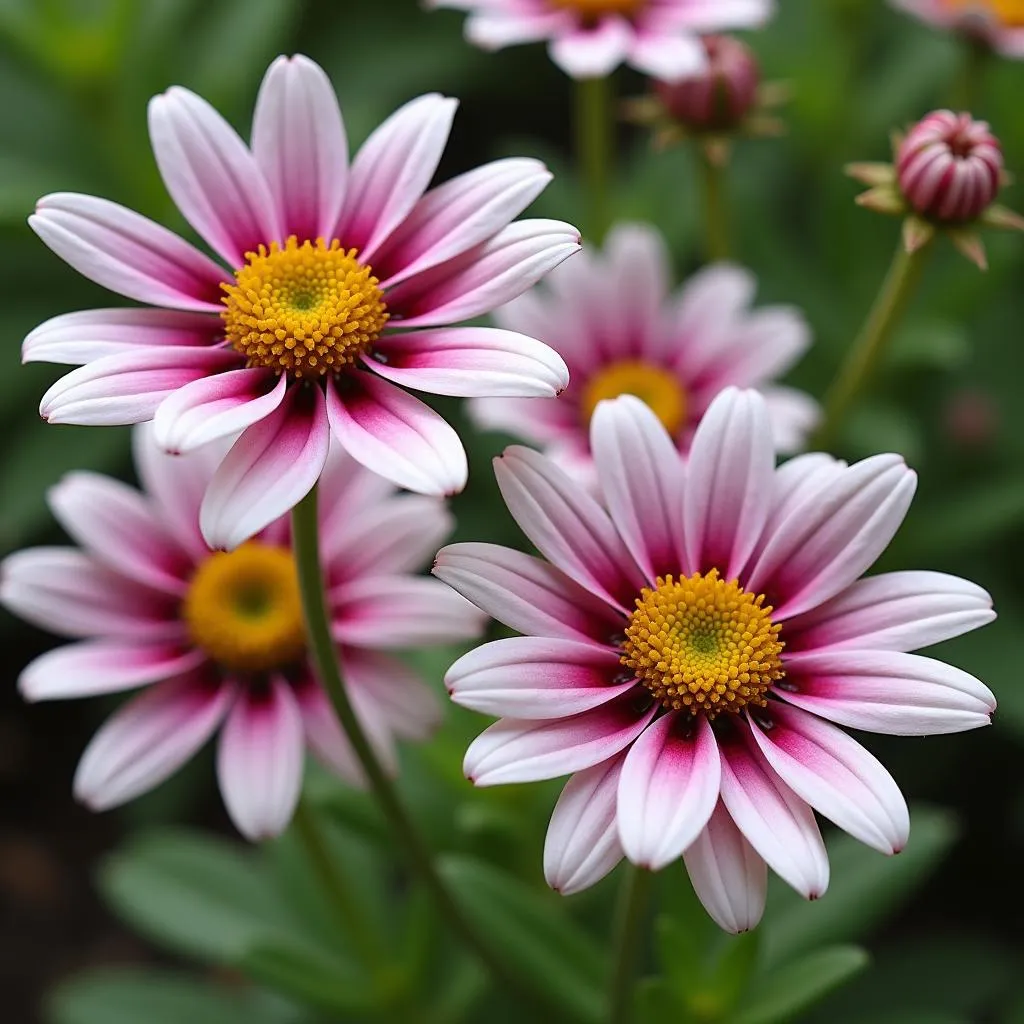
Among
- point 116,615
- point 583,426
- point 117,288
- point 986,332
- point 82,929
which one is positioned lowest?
point 82,929

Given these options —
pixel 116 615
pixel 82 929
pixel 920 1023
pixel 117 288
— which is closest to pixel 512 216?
pixel 117 288

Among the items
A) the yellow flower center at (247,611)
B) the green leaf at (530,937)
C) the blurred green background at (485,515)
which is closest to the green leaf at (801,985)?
the blurred green background at (485,515)

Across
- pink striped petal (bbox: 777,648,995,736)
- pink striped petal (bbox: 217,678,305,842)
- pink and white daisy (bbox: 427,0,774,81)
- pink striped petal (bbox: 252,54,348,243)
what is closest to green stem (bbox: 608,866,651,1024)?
pink striped petal (bbox: 777,648,995,736)

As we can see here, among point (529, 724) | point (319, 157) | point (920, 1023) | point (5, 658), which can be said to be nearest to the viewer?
point (529, 724)

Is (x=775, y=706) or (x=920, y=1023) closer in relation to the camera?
(x=775, y=706)

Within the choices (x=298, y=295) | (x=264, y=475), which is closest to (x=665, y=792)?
(x=264, y=475)

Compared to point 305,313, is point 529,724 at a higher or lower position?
lower

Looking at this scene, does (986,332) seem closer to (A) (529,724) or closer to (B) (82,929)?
(A) (529,724)
